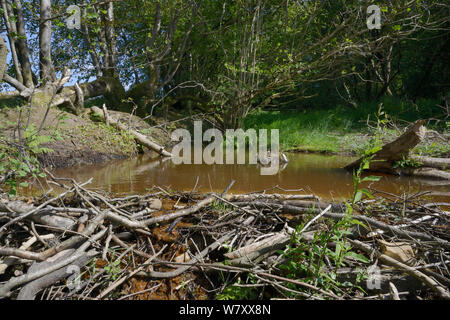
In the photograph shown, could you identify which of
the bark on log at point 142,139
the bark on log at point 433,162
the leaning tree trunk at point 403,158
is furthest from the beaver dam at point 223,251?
the bark on log at point 142,139

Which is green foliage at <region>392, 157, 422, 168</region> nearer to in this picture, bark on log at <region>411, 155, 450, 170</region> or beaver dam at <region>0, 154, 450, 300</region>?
bark on log at <region>411, 155, 450, 170</region>

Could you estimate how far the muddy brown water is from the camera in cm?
381

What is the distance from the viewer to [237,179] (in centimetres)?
454

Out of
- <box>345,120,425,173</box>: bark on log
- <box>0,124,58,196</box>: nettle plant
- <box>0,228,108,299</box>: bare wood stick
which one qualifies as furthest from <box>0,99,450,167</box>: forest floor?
<box>0,228,108,299</box>: bare wood stick

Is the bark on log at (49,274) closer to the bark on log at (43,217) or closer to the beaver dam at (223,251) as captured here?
the beaver dam at (223,251)

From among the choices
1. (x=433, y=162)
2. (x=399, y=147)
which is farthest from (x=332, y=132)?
(x=399, y=147)

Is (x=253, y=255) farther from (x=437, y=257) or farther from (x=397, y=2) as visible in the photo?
(x=397, y=2)

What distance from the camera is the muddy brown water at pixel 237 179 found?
3.81 m

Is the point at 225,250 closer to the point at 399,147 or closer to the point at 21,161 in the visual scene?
the point at 21,161

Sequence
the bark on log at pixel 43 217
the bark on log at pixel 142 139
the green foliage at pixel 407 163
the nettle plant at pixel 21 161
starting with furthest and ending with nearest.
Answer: the bark on log at pixel 142 139 < the green foliage at pixel 407 163 < the nettle plant at pixel 21 161 < the bark on log at pixel 43 217

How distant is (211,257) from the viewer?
182 cm

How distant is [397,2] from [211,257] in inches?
313
